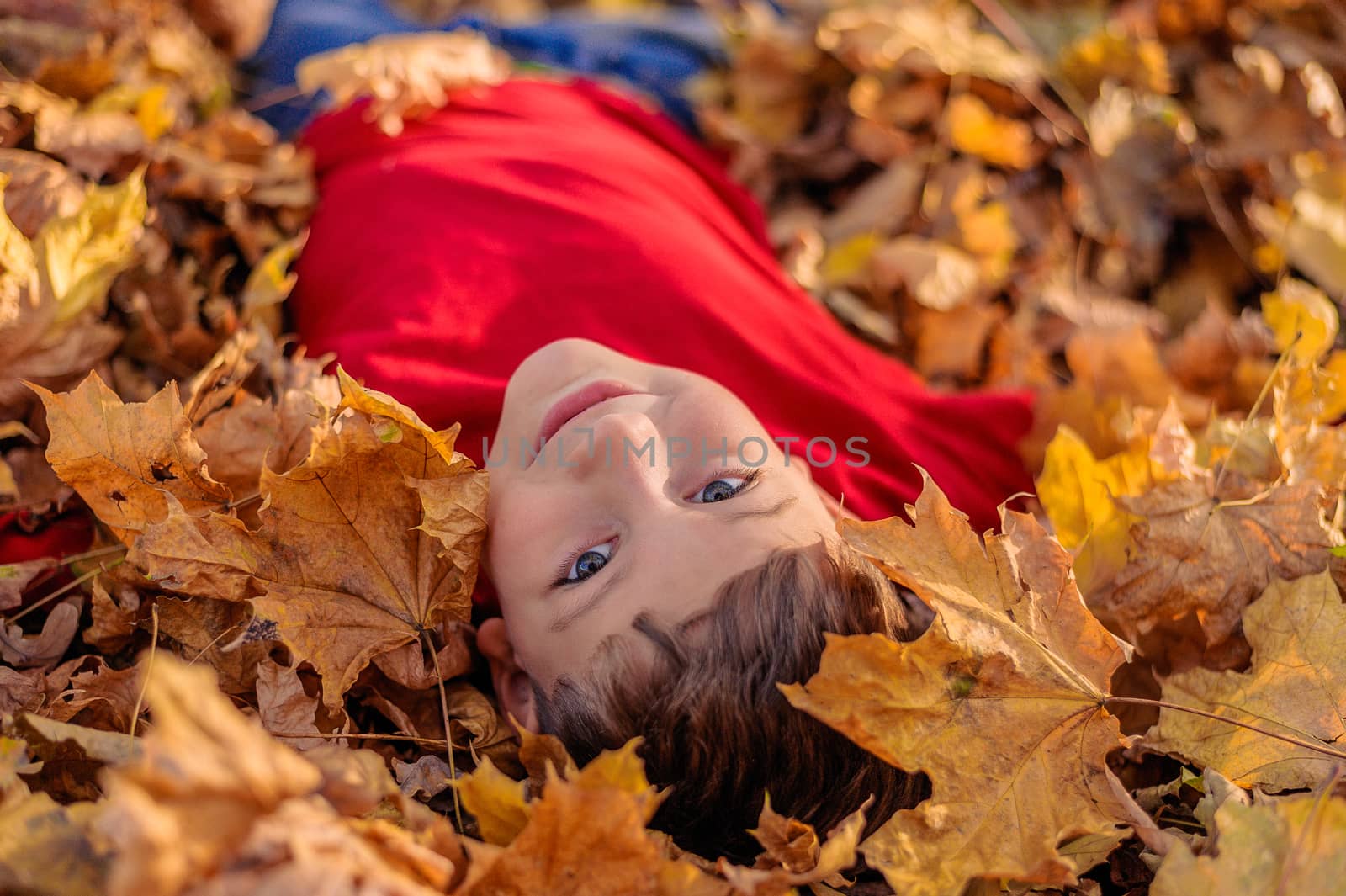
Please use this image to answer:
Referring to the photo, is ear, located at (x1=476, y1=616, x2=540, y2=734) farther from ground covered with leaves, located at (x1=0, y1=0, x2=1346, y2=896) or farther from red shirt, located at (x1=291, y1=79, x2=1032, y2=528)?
red shirt, located at (x1=291, y1=79, x2=1032, y2=528)

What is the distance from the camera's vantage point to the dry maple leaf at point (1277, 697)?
1.22 metres

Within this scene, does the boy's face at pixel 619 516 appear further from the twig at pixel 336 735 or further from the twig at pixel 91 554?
the twig at pixel 91 554

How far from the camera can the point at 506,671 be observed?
60.4 inches

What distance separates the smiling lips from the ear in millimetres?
302

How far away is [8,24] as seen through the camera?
210 cm

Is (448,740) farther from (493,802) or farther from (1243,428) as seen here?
(1243,428)

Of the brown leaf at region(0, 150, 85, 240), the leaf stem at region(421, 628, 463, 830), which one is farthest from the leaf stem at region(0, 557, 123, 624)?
the brown leaf at region(0, 150, 85, 240)

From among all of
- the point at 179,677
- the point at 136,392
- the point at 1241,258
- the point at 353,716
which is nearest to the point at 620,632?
the point at 353,716

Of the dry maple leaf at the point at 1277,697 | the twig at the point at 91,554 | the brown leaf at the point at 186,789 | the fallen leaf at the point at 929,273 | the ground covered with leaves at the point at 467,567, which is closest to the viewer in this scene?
the brown leaf at the point at 186,789

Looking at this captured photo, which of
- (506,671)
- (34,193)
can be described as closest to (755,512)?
(506,671)

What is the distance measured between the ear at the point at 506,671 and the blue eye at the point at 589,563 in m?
0.18

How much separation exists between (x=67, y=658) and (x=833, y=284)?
1.92m

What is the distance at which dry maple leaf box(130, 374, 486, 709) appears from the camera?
1.26 metres

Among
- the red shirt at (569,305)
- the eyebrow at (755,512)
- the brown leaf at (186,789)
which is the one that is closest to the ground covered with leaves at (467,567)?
the brown leaf at (186,789)
